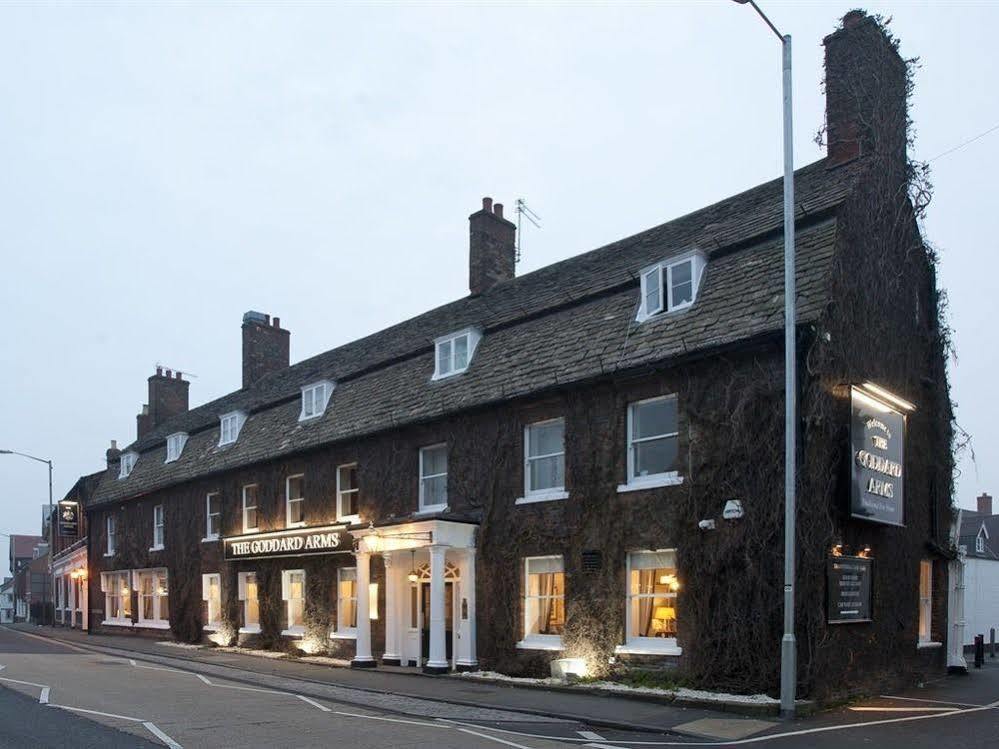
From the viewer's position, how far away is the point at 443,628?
2102cm

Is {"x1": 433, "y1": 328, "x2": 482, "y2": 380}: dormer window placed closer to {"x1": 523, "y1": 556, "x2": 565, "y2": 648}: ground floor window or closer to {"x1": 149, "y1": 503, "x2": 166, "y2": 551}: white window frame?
{"x1": 523, "y1": 556, "x2": 565, "y2": 648}: ground floor window

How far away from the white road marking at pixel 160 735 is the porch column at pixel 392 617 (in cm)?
991

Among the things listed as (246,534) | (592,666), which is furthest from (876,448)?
(246,534)

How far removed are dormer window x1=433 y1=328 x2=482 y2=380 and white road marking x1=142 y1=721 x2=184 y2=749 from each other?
38.6 ft

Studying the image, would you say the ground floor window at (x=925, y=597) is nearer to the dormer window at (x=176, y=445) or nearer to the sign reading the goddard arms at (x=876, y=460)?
the sign reading the goddard arms at (x=876, y=460)

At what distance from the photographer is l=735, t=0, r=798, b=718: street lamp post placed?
14.4 meters

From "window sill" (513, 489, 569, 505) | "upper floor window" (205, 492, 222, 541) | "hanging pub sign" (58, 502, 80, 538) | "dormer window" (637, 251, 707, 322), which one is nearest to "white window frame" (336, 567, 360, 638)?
"window sill" (513, 489, 569, 505)

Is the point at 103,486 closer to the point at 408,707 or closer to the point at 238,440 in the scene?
the point at 238,440

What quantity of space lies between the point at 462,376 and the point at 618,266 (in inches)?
178

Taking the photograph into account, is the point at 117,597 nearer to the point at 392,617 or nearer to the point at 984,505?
the point at 392,617

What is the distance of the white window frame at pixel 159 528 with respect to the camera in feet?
120

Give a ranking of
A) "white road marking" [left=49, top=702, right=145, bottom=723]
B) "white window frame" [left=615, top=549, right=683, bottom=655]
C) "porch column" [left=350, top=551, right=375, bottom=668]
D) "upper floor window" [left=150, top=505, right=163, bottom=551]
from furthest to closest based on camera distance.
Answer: "upper floor window" [left=150, top=505, right=163, bottom=551]
"porch column" [left=350, top=551, right=375, bottom=668]
"white window frame" [left=615, top=549, right=683, bottom=655]
"white road marking" [left=49, top=702, right=145, bottom=723]

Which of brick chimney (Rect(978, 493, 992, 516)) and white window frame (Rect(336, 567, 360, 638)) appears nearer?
white window frame (Rect(336, 567, 360, 638))

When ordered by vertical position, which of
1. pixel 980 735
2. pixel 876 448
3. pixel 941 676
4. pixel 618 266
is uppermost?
pixel 618 266
